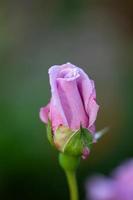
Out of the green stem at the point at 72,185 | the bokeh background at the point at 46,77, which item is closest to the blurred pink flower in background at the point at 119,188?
the green stem at the point at 72,185

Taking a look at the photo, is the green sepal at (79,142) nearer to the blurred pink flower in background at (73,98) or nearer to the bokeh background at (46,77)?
the blurred pink flower in background at (73,98)

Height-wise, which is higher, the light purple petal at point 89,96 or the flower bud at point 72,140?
the light purple petal at point 89,96

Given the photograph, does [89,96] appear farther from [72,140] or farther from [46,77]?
[46,77]

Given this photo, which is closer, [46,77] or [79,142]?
[79,142]

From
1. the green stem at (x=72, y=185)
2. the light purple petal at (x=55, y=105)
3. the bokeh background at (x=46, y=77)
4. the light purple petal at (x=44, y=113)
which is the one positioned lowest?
the bokeh background at (x=46, y=77)

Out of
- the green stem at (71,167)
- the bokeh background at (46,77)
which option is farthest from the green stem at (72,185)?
the bokeh background at (46,77)

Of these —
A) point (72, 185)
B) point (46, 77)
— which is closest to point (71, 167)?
point (72, 185)

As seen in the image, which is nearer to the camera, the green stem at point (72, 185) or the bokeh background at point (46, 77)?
→ the green stem at point (72, 185)

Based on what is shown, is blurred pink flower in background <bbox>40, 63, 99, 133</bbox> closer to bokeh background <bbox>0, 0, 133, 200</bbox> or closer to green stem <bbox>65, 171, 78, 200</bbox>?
green stem <bbox>65, 171, 78, 200</bbox>
